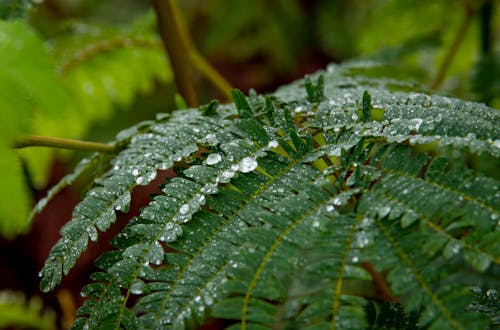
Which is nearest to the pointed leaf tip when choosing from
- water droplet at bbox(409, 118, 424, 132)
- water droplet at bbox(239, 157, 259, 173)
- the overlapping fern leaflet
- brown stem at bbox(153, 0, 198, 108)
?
the overlapping fern leaflet

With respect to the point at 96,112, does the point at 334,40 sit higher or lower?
higher

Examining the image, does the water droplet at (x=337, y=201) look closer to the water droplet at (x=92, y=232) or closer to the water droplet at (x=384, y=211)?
the water droplet at (x=384, y=211)

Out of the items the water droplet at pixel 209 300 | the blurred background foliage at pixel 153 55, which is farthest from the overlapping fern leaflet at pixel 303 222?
the blurred background foliage at pixel 153 55

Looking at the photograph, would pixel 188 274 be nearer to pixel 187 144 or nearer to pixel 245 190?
pixel 245 190

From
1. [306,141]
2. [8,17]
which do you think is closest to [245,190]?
[306,141]

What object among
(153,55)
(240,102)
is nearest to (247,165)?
(240,102)

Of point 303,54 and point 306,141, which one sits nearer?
point 306,141

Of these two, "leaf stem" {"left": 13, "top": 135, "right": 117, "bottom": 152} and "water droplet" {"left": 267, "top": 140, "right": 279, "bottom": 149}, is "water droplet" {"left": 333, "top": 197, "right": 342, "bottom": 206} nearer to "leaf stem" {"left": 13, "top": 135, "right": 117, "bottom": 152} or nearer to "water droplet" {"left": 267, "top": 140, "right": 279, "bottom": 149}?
"water droplet" {"left": 267, "top": 140, "right": 279, "bottom": 149}
